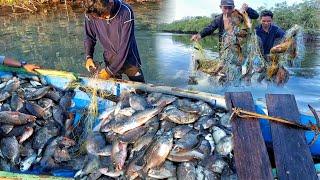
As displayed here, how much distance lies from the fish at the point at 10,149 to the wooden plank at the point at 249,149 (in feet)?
8.18

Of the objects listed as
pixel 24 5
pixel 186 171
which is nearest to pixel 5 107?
pixel 186 171

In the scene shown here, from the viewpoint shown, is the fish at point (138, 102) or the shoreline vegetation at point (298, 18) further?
the shoreline vegetation at point (298, 18)

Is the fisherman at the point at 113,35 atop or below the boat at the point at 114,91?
atop

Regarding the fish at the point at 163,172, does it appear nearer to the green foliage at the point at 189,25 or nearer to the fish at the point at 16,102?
the fish at the point at 16,102

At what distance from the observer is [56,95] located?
548 centimetres

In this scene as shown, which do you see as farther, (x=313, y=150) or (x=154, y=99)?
(x=154, y=99)

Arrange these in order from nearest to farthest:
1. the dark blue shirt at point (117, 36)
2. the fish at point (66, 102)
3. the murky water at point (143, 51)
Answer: the fish at point (66, 102) < the dark blue shirt at point (117, 36) < the murky water at point (143, 51)

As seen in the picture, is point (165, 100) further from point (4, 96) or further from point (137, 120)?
point (4, 96)

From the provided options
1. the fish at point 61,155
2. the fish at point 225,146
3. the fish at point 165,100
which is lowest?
the fish at point 61,155

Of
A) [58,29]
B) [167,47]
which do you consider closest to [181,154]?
[167,47]

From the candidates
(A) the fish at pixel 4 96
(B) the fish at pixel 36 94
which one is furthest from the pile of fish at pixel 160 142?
(A) the fish at pixel 4 96

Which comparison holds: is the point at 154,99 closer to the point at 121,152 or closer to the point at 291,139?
the point at 121,152

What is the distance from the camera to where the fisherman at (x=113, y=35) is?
5.46 m

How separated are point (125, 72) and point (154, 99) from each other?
4.51ft
